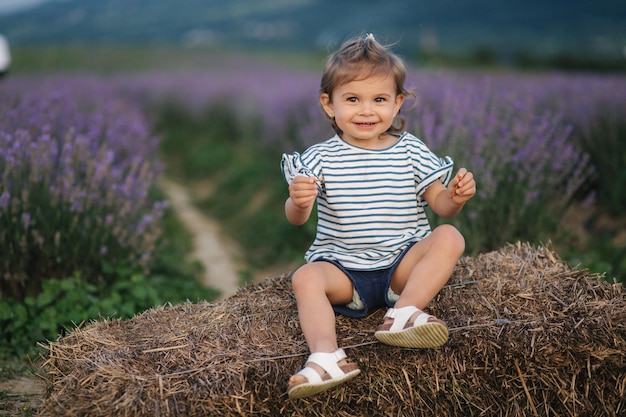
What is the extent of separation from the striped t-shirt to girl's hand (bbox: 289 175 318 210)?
0.20m

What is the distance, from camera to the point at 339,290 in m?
2.74

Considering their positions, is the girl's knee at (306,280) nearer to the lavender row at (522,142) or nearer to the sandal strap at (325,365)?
the sandal strap at (325,365)

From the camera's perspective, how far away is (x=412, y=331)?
2.39 metres

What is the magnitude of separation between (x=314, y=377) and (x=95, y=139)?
3804 mm

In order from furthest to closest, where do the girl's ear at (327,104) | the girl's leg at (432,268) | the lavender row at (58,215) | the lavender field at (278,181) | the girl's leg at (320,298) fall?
the lavender field at (278,181) < the lavender row at (58,215) < the girl's ear at (327,104) < the girl's leg at (432,268) < the girl's leg at (320,298)

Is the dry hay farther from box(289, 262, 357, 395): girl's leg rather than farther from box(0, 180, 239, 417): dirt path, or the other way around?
box(0, 180, 239, 417): dirt path

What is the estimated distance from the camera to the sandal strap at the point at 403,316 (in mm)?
2414

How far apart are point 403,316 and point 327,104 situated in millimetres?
993

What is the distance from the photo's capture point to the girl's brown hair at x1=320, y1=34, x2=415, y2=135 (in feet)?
9.00

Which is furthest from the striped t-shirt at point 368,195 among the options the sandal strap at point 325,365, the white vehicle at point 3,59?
the white vehicle at point 3,59

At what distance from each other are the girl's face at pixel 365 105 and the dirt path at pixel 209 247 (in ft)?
6.38

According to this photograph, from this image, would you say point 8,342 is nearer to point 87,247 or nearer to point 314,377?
point 87,247

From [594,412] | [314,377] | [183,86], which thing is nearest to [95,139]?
[314,377]

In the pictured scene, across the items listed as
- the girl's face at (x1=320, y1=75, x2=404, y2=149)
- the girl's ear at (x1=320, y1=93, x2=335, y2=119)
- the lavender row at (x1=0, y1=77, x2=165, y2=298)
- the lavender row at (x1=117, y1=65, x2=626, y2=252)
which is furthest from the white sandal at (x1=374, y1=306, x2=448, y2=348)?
the lavender row at (x1=0, y1=77, x2=165, y2=298)
